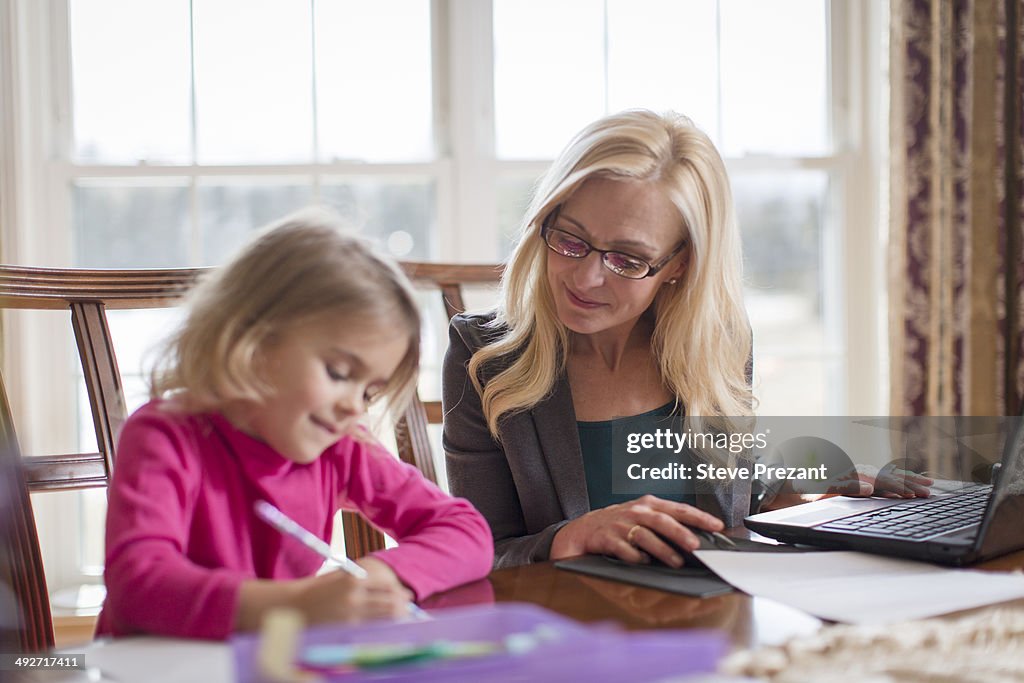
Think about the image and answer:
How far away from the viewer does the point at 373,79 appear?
2713mm

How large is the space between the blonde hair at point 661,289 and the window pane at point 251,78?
1.47 m

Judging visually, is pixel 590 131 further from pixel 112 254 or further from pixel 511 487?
pixel 112 254

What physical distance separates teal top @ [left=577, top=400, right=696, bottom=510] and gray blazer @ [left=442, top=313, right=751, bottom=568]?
0.05 meters

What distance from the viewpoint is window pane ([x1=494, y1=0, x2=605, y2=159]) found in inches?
108

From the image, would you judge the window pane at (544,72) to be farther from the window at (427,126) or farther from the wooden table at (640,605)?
the wooden table at (640,605)

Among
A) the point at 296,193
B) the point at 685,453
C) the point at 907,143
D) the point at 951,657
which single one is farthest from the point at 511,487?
the point at 907,143

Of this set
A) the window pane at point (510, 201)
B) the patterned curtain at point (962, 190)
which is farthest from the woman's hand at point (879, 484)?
the window pane at point (510, 201)

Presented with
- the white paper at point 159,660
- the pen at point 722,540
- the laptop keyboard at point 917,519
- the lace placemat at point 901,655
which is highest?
the white paper at point 159,660

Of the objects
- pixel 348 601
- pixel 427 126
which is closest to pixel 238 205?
pixel 427 126

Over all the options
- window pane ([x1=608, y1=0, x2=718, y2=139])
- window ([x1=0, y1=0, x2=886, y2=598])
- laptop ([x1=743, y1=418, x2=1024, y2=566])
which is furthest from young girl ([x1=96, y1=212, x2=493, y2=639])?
window pane ([x1=608, y1=0, x2=718, y2=139])

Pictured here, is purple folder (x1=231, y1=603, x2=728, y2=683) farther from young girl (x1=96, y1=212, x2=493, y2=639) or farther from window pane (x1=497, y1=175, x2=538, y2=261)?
window pane (x1=497, y1=175, x2=538, y2=261)

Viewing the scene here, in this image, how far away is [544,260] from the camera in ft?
4.58

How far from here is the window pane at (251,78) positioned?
266cm

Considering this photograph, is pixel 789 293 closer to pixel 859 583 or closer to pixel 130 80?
pixel 130 80
